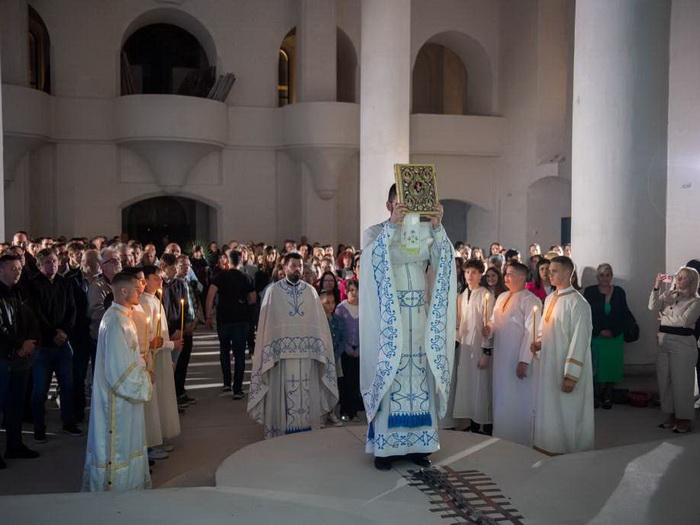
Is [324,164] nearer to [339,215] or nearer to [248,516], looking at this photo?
[339,215]

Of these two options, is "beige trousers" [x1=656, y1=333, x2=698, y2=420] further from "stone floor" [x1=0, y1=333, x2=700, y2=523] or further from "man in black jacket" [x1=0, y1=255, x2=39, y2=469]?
"man in black jacket" [x1=0, y1=255, x2=39, y2=469]

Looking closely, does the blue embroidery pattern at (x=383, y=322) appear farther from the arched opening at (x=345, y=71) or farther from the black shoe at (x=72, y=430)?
the arched opening at (x=345, y=71)

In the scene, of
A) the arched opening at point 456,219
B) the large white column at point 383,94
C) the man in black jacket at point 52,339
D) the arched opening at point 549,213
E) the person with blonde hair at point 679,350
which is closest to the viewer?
the man in black jacket at point 52,339

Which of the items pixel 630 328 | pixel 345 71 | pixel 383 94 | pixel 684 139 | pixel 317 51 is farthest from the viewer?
pixel 345 71

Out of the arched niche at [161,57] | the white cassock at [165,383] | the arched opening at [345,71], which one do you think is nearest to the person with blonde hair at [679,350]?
the white cassock at [165,383]

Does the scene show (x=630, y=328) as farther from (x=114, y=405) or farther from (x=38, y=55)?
(x=38, y=55)

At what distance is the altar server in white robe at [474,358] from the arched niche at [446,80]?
16232 millimetres

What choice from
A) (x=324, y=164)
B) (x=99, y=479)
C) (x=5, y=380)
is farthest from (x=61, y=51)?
(x=99, y=479)

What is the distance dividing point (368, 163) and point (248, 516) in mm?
12300

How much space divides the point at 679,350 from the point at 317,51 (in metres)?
15.4

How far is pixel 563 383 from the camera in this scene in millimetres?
6215

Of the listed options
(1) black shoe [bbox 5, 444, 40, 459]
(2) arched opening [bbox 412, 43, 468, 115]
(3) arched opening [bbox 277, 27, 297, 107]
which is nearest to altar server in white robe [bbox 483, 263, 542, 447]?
(1) black shoe [bbox 5, 444, 40, 459]

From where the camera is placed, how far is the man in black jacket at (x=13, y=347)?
6469 mm

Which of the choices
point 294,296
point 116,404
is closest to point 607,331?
point 294,296
